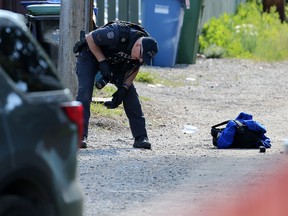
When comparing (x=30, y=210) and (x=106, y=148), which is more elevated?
(x=30, y=210)

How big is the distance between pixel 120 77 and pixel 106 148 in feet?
2.60

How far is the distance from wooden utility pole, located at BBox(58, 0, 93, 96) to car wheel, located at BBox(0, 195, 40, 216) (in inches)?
292

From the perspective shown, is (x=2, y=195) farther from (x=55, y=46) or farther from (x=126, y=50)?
(x=55, y=46)

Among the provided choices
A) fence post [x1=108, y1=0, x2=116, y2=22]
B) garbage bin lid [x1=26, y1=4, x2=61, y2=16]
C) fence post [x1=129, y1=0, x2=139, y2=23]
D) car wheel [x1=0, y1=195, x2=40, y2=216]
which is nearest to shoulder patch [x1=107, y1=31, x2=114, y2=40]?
garbage bin lid [x1=26, y1=4, x2=61, y2=16]

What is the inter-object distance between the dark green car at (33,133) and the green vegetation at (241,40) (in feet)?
58.4

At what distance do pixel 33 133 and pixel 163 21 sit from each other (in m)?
14.9

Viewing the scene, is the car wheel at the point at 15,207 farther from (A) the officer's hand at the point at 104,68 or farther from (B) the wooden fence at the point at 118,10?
(B) the wooden fence at the point at 118,10

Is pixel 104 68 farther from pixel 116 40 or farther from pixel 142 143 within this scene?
pixel 142 143

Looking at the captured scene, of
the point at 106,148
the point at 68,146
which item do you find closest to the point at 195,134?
the point at 106,148

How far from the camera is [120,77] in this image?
11164 mm

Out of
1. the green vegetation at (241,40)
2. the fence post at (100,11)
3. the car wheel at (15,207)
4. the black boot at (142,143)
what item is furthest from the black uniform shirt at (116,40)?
the green vegetation at (241,40)

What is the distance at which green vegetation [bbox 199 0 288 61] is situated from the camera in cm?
2384

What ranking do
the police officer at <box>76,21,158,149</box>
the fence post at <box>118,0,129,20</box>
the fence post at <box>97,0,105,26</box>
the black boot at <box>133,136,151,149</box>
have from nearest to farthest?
the police officer at <box>76,21,158,149</box>
the black boot at <box>133,136,151,149</box>
the fence post at <box>97,0,105,26</box>
the fence post at <box>118,0,129,20</box>

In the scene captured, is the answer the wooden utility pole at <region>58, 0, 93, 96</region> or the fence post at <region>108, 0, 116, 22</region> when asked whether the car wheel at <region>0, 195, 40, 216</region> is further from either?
the fence post at <region>108, 0, 116, 22</region>
